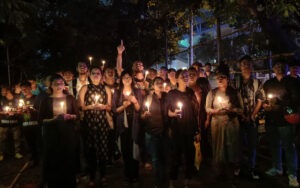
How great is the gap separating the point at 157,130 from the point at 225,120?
1.43 metres

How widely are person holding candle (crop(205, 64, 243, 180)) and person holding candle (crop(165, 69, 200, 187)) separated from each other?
Answer: 1.51 feet

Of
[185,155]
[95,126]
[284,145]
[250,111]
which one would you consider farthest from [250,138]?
[95,126]

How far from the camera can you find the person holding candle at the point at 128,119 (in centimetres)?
507

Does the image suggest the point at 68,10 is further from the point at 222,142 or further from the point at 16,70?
the point at 222,142

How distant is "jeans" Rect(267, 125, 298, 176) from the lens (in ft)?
16.4

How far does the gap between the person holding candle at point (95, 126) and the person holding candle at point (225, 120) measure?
216 cm

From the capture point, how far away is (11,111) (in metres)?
6.93

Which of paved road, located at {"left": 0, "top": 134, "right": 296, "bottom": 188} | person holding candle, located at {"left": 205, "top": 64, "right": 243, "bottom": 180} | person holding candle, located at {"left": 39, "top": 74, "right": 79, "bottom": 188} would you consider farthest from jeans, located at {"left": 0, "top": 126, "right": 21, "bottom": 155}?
person holding candle, located at {"left": 205, "top": 64, "right": 243, "bottom": 180}

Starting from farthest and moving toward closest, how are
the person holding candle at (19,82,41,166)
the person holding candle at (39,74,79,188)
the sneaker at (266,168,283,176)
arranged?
the person holding candle at (19,82,41,166) → the sneaker at (266,168,283,176) → the person holding candle at (39,74,79,188)

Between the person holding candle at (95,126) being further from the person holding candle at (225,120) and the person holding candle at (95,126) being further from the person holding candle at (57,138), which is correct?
the person holding candle at (225,120)

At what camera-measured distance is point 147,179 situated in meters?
5.48

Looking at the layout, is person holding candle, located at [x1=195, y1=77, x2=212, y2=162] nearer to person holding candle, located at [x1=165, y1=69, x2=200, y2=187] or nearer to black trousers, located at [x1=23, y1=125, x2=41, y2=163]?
person holding candle, located at [x1=165, y1=69, x2=200, y2=187]

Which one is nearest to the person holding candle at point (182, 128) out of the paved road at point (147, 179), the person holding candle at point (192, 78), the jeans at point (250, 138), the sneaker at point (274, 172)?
the paved road at point (147, 179)

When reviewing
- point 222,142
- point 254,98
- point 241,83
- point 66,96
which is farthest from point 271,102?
point 66,96
